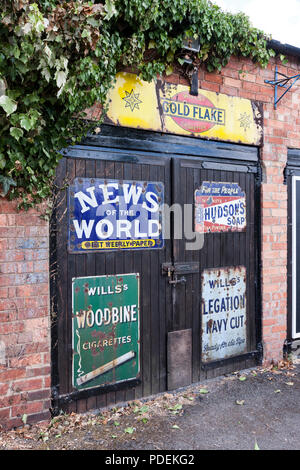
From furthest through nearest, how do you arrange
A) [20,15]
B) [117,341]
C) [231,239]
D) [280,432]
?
[231,239]
[117,341]
[280,432]
[20,15]

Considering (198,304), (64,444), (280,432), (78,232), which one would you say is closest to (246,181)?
(198,304)

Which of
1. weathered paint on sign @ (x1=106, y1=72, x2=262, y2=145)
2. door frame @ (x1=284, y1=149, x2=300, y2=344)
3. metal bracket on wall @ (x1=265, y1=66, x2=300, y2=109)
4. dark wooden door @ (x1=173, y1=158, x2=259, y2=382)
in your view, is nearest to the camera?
weathered paint on sign @ (x1=106, y1=72, x2=262, y2=145)

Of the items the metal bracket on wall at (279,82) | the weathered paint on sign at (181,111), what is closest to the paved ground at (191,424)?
the weathered paint on sign at (181,111)

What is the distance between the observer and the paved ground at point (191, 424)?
11.0 feet

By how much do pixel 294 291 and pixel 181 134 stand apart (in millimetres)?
2692

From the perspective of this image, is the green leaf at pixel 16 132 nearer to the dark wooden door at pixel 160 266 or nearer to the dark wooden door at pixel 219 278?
the dark wooden door at pixel 160 266

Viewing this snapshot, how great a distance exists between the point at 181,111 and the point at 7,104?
6.55 feet

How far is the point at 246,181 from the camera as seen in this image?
16.5ft

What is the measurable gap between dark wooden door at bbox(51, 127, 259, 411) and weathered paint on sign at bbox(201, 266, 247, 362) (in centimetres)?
7

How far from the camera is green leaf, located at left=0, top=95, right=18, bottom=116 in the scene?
3025 millimetres

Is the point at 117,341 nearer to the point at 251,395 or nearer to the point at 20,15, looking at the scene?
the point at 251,395

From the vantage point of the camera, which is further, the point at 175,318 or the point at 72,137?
the point at 175,318

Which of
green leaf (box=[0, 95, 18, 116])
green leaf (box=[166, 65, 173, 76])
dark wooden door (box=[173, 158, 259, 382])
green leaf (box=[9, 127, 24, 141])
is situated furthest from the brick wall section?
green leaf (box=[166, 65, 173, 76])

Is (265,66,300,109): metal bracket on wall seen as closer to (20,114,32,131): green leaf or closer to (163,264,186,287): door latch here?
(163,264,186,287): door latch
